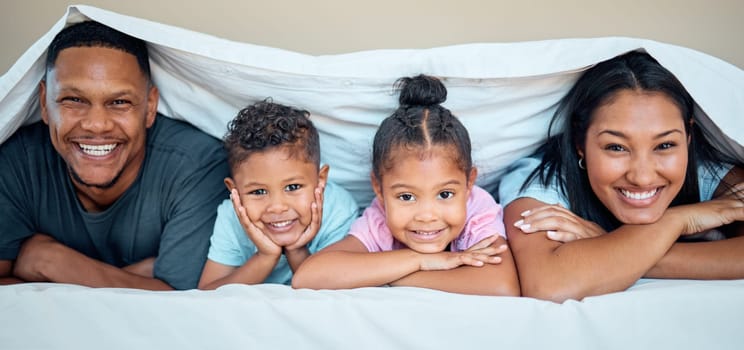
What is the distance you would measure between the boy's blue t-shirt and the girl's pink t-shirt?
0.07m

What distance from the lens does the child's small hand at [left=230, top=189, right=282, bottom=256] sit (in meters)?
1.62

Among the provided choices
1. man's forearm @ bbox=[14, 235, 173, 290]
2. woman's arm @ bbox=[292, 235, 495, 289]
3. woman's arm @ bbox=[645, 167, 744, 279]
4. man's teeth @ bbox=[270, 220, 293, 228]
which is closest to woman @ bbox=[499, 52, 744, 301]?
woman's arm @ bbox=[645, 167, 744, 279]

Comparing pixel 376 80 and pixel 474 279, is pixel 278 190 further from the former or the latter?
pixel 474 279

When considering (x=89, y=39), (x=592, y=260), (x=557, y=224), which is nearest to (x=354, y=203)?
(x=557, y=224)

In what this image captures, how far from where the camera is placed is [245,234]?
1.73m

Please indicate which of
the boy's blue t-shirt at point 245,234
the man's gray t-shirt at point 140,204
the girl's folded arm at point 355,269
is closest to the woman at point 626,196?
the girl's folded arm at point 355,269

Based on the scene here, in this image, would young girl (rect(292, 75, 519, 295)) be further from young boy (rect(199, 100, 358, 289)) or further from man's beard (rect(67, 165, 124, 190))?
man's beard (rect(67, 165, 124, 190))

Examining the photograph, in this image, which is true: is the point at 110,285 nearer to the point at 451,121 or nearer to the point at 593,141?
the point at 451,121

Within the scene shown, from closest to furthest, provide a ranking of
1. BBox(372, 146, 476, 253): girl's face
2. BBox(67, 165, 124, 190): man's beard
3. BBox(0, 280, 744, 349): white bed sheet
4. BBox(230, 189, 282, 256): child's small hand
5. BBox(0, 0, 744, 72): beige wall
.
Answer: BBox(0, 280, 744, 349): white bed sheet
BBox(372, 146, 476, 253): girl's face
BBox(230, 189, 282, 256): child's small hand
BBox(67, 165, 124, 190): man's beard
BBox(0, 0, 744, 72): beige wall

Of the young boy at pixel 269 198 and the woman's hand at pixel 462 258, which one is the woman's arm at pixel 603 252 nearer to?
the woman's hand at pixel 462 258

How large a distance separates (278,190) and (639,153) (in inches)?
32.0

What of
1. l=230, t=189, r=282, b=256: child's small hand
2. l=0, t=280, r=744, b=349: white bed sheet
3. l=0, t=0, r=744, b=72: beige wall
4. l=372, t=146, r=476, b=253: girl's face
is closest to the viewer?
l=0, t=280, r=744, b=349: white bed sheet

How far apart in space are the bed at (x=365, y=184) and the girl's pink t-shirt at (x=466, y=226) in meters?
0.17

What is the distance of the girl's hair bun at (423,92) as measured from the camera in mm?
1592
